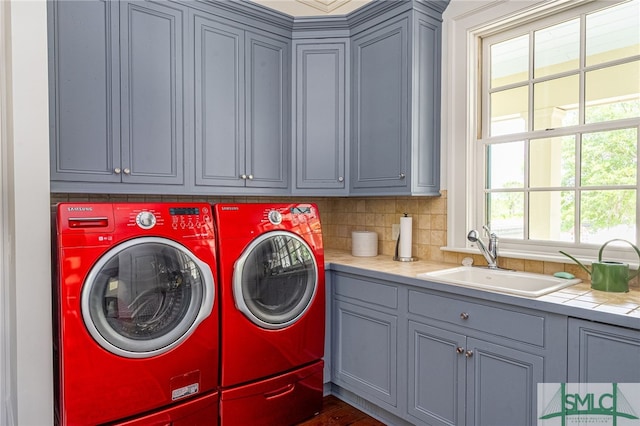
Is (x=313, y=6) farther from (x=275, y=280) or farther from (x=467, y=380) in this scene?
(x=467, y=380)

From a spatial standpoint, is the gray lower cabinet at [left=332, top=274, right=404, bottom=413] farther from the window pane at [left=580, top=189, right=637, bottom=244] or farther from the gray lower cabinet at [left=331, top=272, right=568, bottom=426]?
the window pane at [left=580, top=189, right=637, bottom=244]

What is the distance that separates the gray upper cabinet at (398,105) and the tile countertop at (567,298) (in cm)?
50

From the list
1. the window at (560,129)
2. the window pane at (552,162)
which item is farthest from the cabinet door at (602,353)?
the window pane at (552,162)

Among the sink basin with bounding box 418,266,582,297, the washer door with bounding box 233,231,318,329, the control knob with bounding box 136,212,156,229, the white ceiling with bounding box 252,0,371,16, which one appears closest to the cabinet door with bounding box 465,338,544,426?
the sink basin with bounding box 418,266,582,297

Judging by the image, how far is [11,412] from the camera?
1.79 m

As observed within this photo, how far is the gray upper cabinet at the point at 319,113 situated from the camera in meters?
2.69

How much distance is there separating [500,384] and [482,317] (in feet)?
0.92

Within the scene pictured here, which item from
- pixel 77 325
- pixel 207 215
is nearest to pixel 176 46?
pixel 207 215

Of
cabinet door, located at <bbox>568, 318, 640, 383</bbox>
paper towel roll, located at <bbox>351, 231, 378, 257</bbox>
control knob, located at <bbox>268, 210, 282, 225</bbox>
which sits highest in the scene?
control knob, located at <bbox>268, 210, 282, 225</bbox>

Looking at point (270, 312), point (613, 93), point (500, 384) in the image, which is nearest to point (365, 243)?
point (270, 312)

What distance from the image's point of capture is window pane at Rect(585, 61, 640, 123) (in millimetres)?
1901

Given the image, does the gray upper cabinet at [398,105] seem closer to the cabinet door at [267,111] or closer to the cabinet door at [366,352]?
the cabinet door at [267,111]

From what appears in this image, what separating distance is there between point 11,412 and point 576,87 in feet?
10.2

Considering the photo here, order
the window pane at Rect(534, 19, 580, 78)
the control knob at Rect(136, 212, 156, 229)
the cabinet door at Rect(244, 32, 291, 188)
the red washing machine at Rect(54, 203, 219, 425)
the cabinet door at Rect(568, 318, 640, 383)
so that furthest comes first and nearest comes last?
the cabinet door at Rect(244, 32, 291, 188) < the window pane at Rect(534, 19, 580, 78) < the control knob at Rect(136, 212, 156, 229) < the red washing machine at Rect(54, 203, 219, 425) < the cabinet door at Rect(568, 318, 640, 383)
